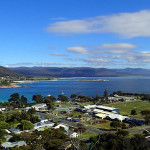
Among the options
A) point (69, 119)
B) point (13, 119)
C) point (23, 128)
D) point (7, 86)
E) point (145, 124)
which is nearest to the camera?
point (23, 128)

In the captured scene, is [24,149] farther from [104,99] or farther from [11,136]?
[104,99]

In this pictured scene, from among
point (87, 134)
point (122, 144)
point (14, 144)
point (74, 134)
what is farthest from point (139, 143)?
point (14, 144)

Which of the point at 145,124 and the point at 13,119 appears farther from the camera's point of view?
the point at 13,119

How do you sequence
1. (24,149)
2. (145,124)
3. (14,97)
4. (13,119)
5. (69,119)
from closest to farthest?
(24,149), (145,124), (13,119), (69,119), (14,97)

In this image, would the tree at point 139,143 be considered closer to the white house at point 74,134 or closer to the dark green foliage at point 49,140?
the dark green foliage at point 49,140

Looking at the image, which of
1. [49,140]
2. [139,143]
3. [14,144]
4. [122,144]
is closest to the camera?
[122,144]

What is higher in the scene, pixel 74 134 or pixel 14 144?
pixel 14 144

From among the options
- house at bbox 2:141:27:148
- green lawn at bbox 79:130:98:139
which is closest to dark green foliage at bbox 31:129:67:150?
house at bbox 2:141:27:148

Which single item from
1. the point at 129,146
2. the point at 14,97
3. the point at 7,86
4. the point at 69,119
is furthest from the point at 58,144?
the point at 7,86

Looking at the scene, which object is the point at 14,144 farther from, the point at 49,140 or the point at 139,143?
the point at 139,143

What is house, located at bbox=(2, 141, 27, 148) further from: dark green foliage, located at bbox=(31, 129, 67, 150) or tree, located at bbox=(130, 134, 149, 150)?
tree, located at bbox=(130, 134, 149, 150)

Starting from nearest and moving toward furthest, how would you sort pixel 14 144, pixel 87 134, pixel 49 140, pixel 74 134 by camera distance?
1. pixel 49 140
2. pixel 14 144
3. pixel 74 134
4. pixel 87 134
